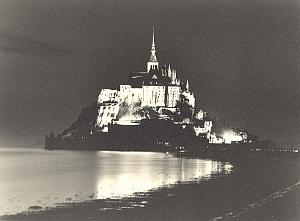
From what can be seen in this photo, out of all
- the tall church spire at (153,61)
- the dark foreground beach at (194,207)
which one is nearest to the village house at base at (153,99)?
the tall church spire at (153,61)

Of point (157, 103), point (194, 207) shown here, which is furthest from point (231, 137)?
point (194, 207)

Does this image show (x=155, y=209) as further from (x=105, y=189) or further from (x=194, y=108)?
(x=194, y=108)

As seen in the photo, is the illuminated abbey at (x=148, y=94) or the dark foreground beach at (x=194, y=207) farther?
the illuminated abbey at (x=148, y=94)

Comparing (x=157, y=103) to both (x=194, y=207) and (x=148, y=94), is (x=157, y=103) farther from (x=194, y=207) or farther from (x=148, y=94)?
(x=194, y=207)

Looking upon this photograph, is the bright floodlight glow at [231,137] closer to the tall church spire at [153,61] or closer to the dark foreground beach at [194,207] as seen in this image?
the tall church spire at [153,61]

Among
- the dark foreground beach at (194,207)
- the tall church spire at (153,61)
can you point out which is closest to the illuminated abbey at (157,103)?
the tall church spire at (153,61)

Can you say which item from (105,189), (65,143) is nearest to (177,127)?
(65,143)

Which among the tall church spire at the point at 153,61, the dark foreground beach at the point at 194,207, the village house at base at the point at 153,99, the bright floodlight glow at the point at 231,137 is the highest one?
the tall church spire at the point at 153,61

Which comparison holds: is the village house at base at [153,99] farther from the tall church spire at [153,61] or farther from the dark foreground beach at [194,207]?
the dark foreground beach at [194,207]

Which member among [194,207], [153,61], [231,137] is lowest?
[194,207]

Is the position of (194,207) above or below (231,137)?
below

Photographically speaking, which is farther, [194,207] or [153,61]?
[153,61]

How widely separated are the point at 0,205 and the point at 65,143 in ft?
381

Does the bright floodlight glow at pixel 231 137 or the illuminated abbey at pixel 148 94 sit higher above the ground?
the illuminated abbey at pixel 148 94
